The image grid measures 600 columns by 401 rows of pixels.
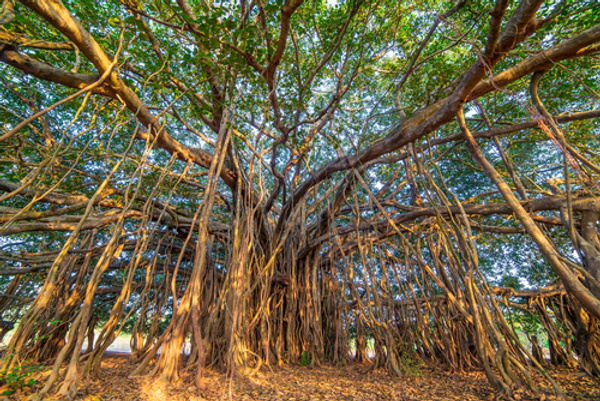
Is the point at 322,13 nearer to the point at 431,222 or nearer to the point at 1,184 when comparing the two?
the point at 431,222

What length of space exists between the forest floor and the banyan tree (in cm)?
14

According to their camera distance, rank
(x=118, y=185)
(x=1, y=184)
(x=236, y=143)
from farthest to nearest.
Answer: (x=118, y=185) < (x=236, y=143) < (x=1, y=184)

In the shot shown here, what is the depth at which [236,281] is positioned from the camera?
7.00 feet

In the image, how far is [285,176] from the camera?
3602mm

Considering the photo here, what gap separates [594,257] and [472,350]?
194cm

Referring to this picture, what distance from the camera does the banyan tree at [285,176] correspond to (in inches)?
67.1

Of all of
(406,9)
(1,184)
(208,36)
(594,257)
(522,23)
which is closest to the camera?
(522,23)

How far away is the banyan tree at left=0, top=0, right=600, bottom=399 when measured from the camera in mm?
1703

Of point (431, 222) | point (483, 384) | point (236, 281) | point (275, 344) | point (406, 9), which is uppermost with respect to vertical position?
point (406, 9)

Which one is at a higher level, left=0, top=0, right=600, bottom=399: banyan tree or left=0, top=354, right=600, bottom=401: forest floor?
left=0, top=0, right=600, bottom=399: banyan tree

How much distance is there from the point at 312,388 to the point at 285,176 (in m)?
2.37

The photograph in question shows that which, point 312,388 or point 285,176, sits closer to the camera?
point 312,388

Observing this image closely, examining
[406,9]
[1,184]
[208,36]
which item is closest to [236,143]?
[208,36]

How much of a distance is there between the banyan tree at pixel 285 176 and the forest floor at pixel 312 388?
14cm
